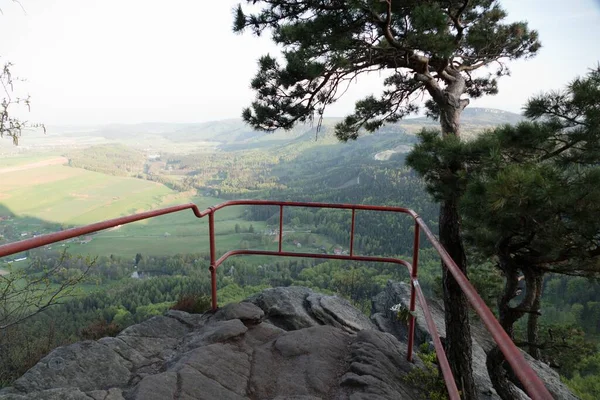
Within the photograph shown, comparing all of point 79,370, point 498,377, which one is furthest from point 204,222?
point 79,370

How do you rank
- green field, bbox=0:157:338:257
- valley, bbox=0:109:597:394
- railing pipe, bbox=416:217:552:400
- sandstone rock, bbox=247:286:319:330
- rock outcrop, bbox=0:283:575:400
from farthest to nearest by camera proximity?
green field, bbox=0:157:338:257 < valley, bbox=0:109:597:394 < sandstone rock, bbox=247:286:319:330 < rock outcrop, bbox=0:283:575:400 < railing pipe, bbox=416:217:552:400

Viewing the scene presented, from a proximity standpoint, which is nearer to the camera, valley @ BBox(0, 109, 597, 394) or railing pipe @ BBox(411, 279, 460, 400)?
railing pipe @ BBox(411, 279, 460, 400)

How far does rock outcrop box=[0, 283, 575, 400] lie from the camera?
85.2 inches

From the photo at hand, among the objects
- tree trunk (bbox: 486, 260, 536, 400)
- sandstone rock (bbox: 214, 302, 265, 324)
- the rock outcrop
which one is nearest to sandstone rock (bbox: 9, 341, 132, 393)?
the rock outcrop

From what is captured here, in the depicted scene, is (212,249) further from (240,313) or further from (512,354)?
(512,354)

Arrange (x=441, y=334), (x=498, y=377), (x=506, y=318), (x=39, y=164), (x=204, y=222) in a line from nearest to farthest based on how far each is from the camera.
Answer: (x=498, y=377) < (x=506, y=318) < (x=441, y=334) < (x=204, y=222) < (x=39, y=164)

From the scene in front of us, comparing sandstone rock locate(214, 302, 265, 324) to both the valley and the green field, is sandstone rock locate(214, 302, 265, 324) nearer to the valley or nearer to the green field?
the valley

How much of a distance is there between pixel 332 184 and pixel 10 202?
281 feet

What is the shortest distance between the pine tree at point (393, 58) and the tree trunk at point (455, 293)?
0.01 meters

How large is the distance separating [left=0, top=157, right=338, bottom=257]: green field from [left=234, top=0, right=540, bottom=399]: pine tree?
58.0m

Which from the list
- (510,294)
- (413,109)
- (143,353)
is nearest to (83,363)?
(143,353)

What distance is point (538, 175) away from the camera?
Answer: 10.4 ft

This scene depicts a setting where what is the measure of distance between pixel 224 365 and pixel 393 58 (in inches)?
162

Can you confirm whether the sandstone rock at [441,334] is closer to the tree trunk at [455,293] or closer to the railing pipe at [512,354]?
the tree trunk at [455,293]
